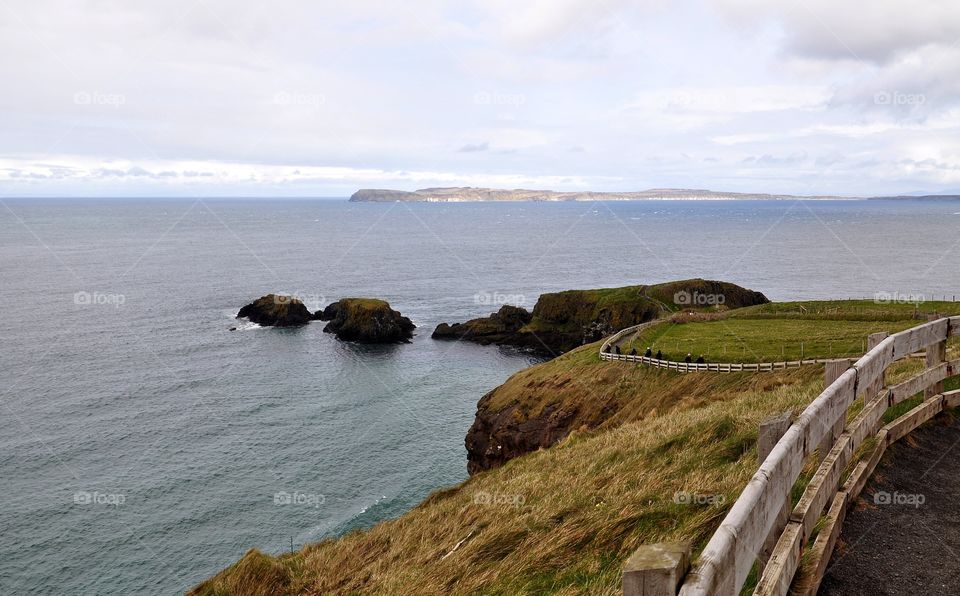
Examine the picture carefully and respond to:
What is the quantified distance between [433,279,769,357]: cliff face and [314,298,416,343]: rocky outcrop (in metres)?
4.66

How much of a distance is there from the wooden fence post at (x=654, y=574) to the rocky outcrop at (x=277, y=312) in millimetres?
88371

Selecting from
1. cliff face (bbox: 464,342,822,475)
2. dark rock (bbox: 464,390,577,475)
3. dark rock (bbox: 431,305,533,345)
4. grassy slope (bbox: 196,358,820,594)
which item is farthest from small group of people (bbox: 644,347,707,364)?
dark rock (bbox: 431,305,533,345)

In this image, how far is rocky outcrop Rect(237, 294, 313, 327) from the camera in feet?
290

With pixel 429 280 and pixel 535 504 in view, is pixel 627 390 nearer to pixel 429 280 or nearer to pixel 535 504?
pixel 535 504

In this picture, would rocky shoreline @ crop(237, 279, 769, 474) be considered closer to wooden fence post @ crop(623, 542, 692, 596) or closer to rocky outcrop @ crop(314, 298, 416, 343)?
rocky outcrop @ crop(314, 298, 416, 343)

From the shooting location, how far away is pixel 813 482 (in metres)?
6.73

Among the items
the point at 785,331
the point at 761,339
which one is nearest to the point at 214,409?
the point at 761,339

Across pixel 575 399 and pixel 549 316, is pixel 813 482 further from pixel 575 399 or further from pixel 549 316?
pixel 549 316

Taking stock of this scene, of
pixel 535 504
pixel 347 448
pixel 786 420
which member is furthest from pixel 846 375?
pixel 347 448

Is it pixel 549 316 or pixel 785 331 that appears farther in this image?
pixel 549 316

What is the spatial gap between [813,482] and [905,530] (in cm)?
160

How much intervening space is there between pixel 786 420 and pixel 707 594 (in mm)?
2769

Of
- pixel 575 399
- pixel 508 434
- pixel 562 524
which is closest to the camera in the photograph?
pixel 562 524

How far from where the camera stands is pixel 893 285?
10988 centimetres
